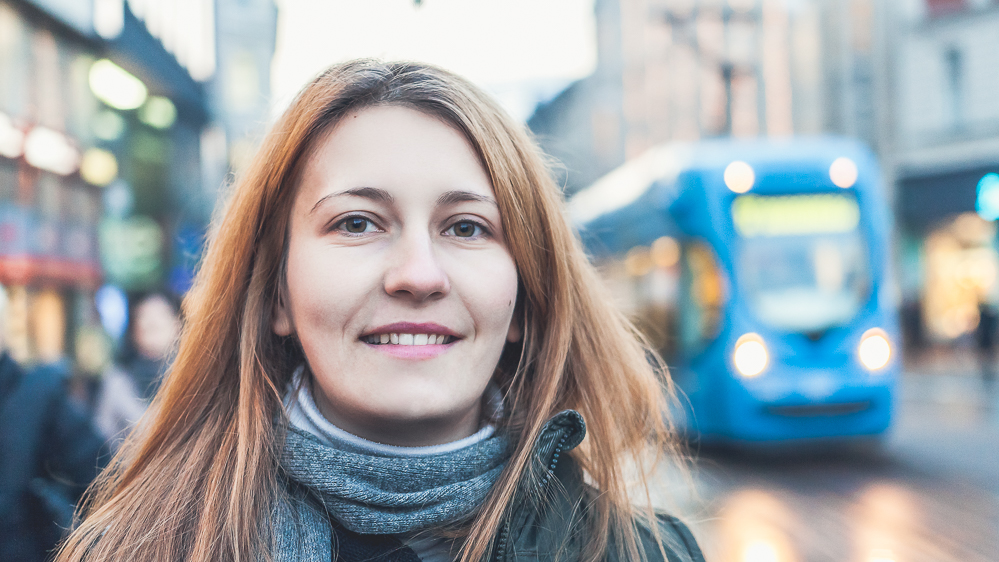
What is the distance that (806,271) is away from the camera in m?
7.03

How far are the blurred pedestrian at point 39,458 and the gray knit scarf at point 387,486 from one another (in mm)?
1259

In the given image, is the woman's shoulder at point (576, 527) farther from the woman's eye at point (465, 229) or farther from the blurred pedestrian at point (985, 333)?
the blurred pedestrian at point (985, 333)

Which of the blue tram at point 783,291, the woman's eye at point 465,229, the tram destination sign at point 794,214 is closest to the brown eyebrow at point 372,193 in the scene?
the woman's eye at point 465,229

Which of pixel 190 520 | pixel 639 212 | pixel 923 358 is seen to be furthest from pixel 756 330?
pixel 923 358

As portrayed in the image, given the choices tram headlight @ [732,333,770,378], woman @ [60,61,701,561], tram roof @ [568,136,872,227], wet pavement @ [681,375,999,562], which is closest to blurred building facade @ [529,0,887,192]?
tram roof @ [568,136,872,227]

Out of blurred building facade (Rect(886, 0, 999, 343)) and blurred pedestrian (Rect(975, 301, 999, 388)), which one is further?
blurred building facade (Rect(886, 0, 999, 343))

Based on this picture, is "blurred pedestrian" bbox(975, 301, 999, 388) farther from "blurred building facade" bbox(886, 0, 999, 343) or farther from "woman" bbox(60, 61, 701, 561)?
"woman" bbox(60, 61, 701, 561)

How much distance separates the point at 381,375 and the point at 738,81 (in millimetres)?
17481

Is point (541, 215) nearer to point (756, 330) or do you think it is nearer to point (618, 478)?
point (618, 478)

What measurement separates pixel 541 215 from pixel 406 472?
1.96 ft

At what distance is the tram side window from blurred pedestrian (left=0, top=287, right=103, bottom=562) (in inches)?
228

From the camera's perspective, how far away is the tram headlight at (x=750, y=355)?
6812mm

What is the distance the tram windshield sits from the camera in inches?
272

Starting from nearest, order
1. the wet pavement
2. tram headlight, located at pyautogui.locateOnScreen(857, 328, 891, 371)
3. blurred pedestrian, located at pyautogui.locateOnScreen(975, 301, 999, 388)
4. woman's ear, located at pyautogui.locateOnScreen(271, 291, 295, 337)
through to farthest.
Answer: woman's ear, located at pyautogui.locateOnScreen(271, 291, 295, 337), the wet pavement, tram headlight, located at pyautogui.locateOnScreen(857, 328, 891, 371), blurred pedestrian, located at pyautogui.locateOnScreen(975, 301, 999, 388)
